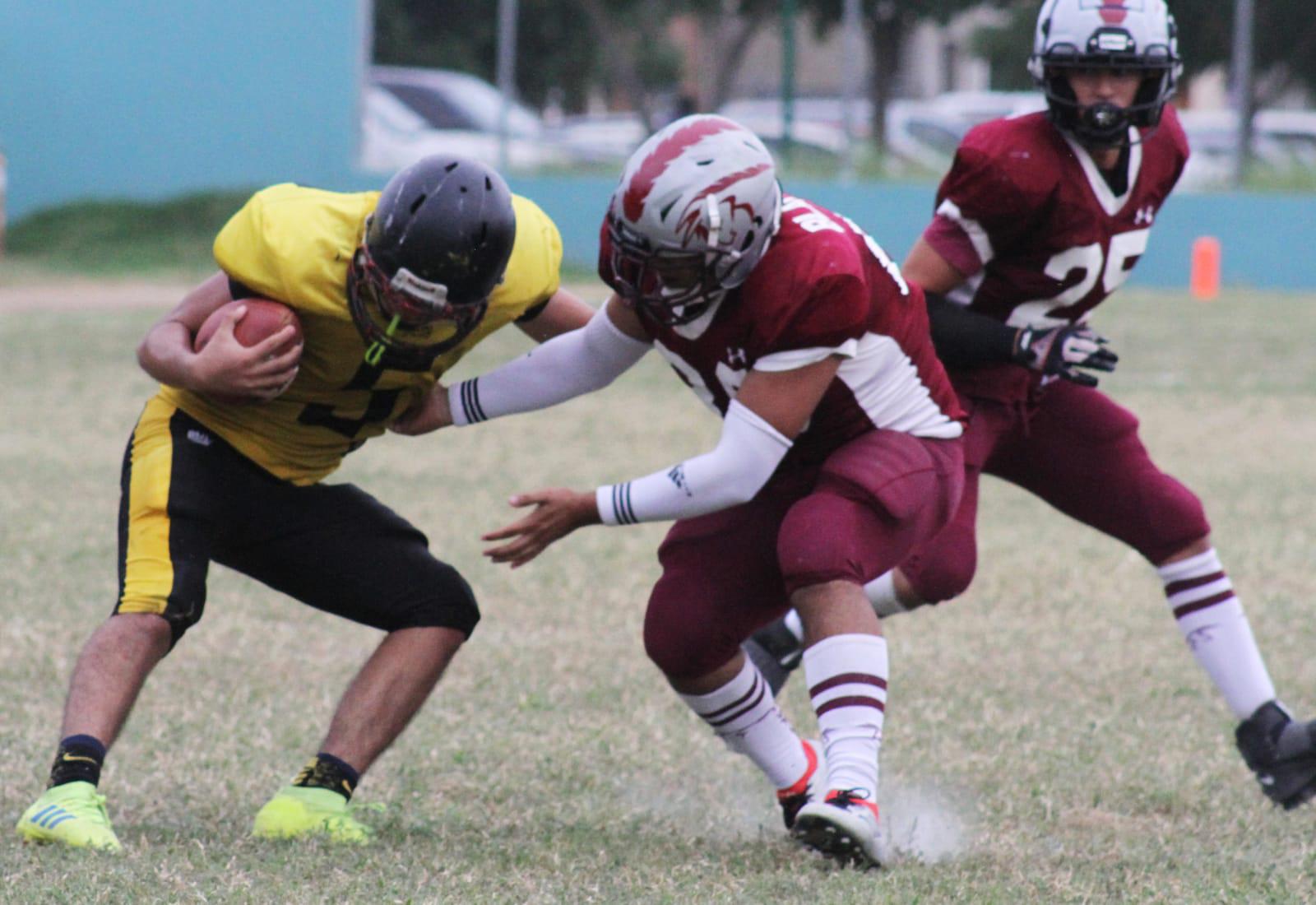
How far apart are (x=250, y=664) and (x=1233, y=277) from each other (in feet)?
56.7

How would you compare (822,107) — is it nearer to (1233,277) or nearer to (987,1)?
(987,1)

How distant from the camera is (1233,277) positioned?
20906mm

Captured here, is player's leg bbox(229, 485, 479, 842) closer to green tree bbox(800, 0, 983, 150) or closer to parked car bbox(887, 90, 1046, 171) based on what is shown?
parked car bbox(887, 90, 1046, 171)

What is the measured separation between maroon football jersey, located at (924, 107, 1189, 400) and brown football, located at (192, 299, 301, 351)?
154 cm

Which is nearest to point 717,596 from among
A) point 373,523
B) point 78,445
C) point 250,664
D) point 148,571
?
point 373,523

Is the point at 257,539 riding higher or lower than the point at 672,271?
lower

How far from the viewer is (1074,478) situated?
455cm

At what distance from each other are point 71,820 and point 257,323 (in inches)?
39.6

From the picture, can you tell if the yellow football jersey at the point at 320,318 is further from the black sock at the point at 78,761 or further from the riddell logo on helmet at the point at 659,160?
the black sock at the point at 78,761

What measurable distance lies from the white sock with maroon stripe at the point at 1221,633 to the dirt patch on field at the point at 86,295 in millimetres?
13388

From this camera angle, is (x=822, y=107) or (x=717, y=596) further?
(x=822, y=107)

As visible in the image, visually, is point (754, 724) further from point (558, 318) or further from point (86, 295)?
point (86, 295)

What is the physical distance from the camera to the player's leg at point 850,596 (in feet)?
11.6

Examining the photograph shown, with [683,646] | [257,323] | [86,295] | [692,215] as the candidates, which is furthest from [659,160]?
[86,295]
